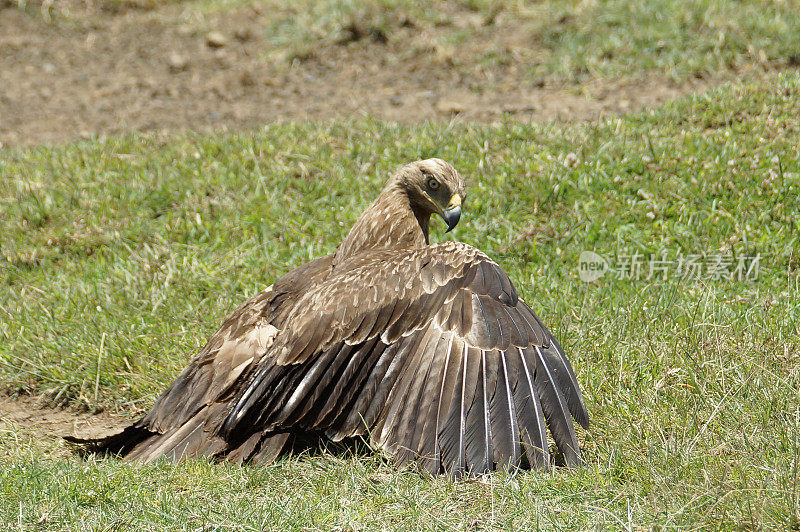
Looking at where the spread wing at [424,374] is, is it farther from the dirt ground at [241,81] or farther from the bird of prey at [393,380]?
the dirt ground at [241,81]

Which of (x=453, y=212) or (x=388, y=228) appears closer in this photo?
(x=453, y=212)

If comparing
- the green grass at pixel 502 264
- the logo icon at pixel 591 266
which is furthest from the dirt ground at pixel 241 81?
the logo icon at pixel 591 266

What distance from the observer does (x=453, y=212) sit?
5039 millimetres

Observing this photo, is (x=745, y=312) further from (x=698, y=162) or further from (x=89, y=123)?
(x=89, y=123)

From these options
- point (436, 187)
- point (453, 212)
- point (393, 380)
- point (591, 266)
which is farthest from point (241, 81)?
point (393, 380)

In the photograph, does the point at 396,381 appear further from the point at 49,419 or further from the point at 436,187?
the point at 49,419

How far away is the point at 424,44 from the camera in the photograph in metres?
Answer: 9.93

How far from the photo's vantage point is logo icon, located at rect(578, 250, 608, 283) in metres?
5.96

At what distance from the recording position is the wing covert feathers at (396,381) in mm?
3828

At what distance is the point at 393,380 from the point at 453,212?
51.6 inches

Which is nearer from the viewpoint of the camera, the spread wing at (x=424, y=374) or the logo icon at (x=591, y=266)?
the spread wing at (x=424, y=374)

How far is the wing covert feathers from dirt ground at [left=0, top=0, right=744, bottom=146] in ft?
13.5

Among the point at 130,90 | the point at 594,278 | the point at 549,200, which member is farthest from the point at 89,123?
the point at 594,278

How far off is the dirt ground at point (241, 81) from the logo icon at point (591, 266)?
7.04ft
